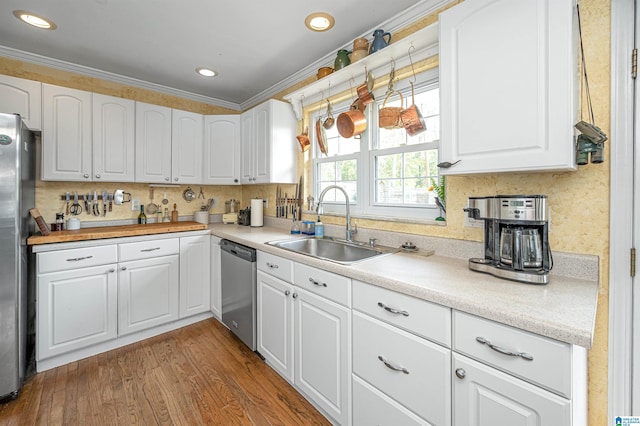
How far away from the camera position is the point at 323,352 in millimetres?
1605

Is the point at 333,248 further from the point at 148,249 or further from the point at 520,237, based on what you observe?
the point at 148,249

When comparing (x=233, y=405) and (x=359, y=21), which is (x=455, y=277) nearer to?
(x=233, y=405)

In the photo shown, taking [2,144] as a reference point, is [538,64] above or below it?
above

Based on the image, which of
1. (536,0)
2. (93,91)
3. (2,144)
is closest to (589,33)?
(536,0)

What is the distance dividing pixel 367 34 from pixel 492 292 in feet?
6.30

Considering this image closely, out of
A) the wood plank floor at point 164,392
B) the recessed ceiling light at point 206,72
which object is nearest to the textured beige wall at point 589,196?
the wood plank floor at point 164,392

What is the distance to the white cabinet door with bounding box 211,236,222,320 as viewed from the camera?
8.96 ft

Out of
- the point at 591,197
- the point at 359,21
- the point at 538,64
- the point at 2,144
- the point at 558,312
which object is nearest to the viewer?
the point at 558,312

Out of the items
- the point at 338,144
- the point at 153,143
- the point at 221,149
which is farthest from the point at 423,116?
the point at 153,143

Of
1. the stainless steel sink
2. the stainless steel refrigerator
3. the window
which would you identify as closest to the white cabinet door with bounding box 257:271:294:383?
the stainless steel sink

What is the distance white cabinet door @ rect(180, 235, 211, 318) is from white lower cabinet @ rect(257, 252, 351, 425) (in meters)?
0.96

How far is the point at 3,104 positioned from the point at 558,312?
353 centimetres

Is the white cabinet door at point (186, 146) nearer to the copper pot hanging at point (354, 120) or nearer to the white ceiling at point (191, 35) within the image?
the white ceiling at point (191, 35)

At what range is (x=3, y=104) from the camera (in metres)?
2.16
